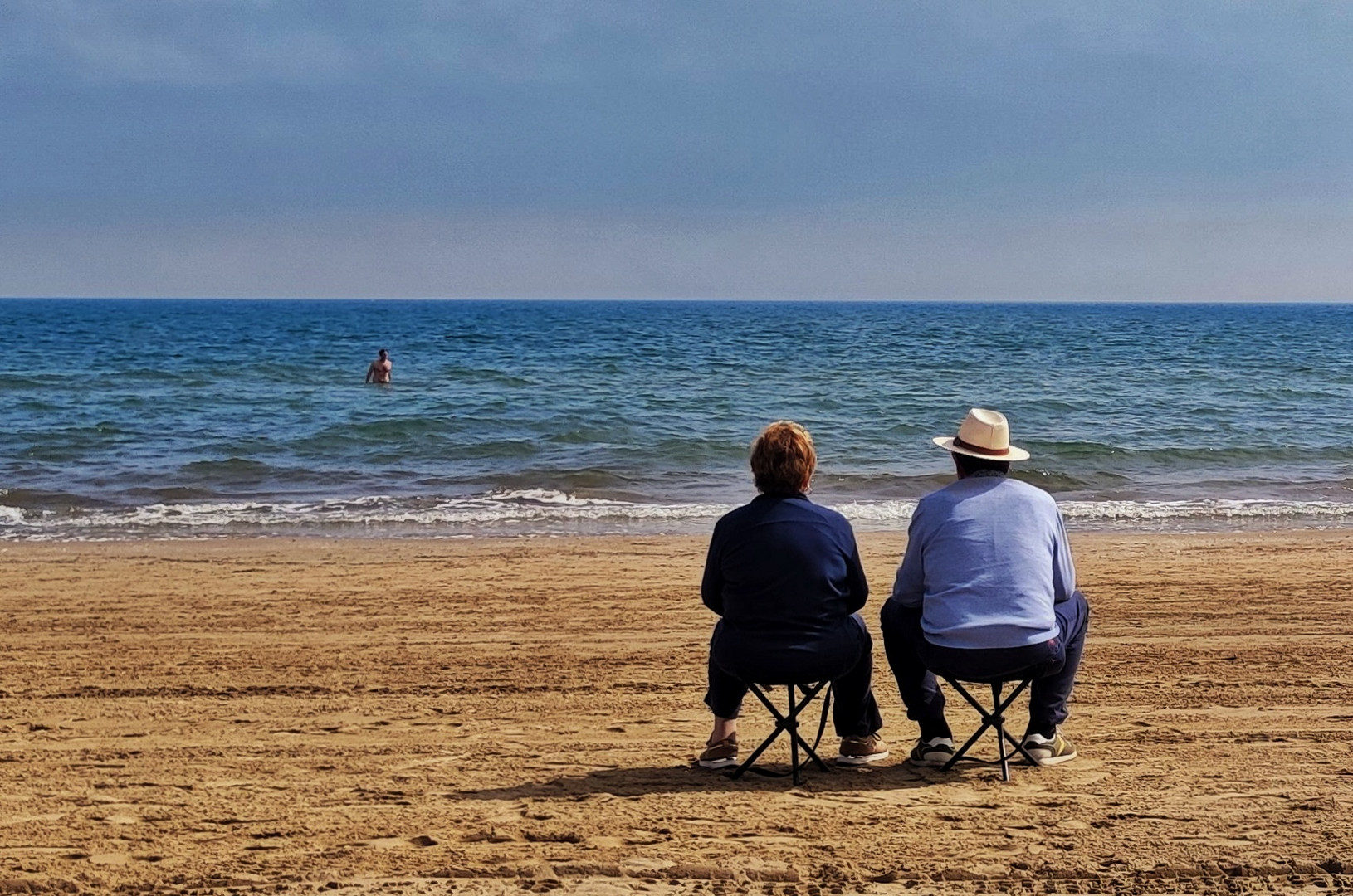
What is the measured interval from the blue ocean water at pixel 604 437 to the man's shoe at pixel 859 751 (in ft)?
21.7

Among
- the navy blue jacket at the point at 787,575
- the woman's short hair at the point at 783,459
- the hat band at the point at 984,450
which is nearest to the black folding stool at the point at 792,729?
the navy blue jacket at the point at 787,575

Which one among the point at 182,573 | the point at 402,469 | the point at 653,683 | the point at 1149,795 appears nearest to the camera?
the point at 1149,795

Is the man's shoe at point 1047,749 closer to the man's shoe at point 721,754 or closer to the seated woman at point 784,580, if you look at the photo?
the seated woman at point 784,580

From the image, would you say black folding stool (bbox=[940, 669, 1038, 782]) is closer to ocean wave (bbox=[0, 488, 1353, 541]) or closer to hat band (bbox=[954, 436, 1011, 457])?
hat band (bbox=[954, 436, 1011, 457])

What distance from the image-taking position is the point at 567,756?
4.84m

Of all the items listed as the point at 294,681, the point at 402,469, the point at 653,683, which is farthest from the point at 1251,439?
the point at 294,681

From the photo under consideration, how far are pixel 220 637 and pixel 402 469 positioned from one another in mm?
7951

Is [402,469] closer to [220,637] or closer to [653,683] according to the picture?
[220,637]

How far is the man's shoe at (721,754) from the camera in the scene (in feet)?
15.1

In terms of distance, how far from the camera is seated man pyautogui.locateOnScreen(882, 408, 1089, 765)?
4258 millimetres

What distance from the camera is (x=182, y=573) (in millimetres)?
8828

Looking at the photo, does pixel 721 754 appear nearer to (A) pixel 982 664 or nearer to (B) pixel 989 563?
(A) pixel 982 664

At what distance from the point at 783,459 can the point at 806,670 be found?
0.77m

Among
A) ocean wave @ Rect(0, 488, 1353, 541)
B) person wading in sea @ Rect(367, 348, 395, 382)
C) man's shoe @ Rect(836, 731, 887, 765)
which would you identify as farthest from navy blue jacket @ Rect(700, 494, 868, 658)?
person wading in sea @ Rect(367, 348, 395, 382)
